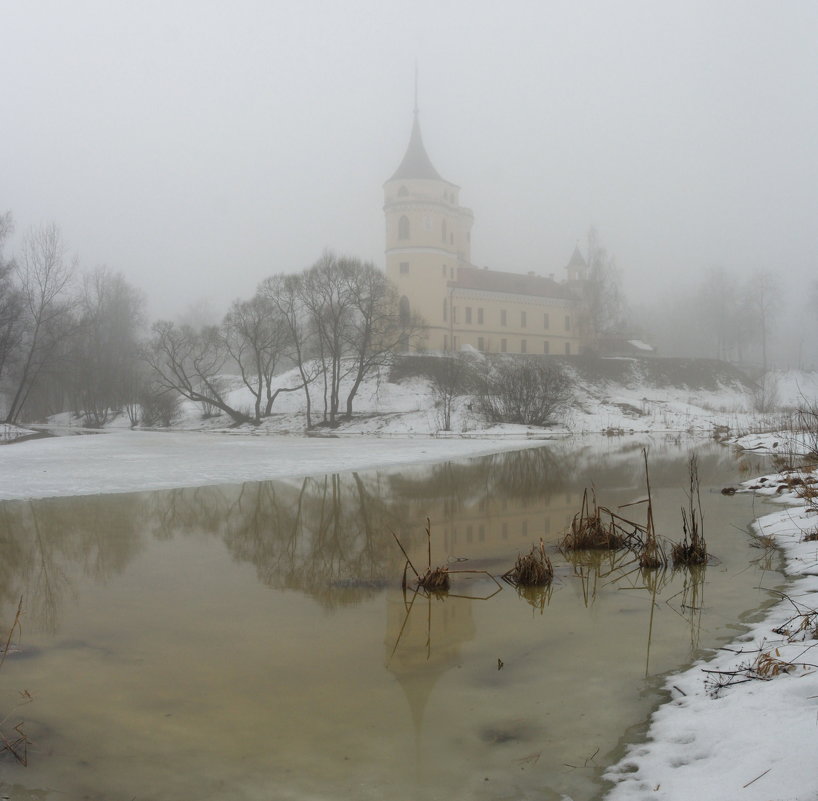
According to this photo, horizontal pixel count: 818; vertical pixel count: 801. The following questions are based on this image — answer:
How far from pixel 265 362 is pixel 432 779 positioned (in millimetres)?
46283

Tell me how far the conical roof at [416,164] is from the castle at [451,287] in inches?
3.6

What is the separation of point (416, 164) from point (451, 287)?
12.0 meters

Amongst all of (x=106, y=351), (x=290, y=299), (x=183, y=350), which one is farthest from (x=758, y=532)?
(x=106, y=351)

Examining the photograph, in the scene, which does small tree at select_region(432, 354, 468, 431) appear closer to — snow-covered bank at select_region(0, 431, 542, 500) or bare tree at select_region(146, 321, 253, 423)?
bare tree at select_region(146, 321, 253, 423)

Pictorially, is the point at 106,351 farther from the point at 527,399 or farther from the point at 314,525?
the point at 314,525

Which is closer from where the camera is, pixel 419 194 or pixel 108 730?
pixel 108 730

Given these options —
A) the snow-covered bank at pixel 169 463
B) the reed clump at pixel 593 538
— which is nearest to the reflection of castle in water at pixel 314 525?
the reed clump at pixel 593 538

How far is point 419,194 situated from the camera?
66.1 metres

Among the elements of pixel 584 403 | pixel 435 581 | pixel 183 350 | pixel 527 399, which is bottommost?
pixel 435 581

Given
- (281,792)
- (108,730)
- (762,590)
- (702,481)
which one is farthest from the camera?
(702,481)

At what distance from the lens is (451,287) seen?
6769 centimetres

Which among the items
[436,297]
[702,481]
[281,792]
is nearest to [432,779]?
[281,792]

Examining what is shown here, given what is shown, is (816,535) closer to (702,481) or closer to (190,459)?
(702,481)

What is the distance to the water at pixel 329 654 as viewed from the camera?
12.1 feet
